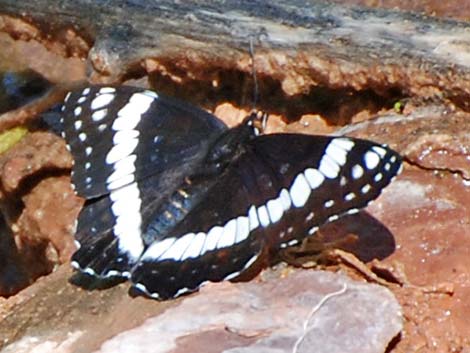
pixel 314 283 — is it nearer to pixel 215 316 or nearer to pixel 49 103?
pixel 215 316

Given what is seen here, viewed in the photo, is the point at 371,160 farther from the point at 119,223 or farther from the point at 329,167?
the point at 119,223

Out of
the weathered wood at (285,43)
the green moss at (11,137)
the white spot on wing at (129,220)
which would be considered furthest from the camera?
the green moss at (11,137)

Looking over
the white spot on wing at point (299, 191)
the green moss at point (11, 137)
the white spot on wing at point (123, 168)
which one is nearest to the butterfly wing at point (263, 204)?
the white spot on wing at point (299, 191)

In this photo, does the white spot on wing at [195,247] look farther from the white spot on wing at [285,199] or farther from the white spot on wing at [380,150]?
the white spot on wing at [380,150]

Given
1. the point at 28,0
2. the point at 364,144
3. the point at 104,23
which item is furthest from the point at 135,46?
the point at 364,144

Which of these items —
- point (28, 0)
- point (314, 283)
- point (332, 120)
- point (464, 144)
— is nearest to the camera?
point (314, 283)

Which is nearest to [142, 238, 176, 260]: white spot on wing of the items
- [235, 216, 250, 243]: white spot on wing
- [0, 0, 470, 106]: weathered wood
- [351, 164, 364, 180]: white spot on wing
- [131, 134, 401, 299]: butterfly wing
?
[131, 134, 401, 299]: butterfly wing

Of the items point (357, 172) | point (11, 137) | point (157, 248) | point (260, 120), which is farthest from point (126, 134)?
point (11, 137)
